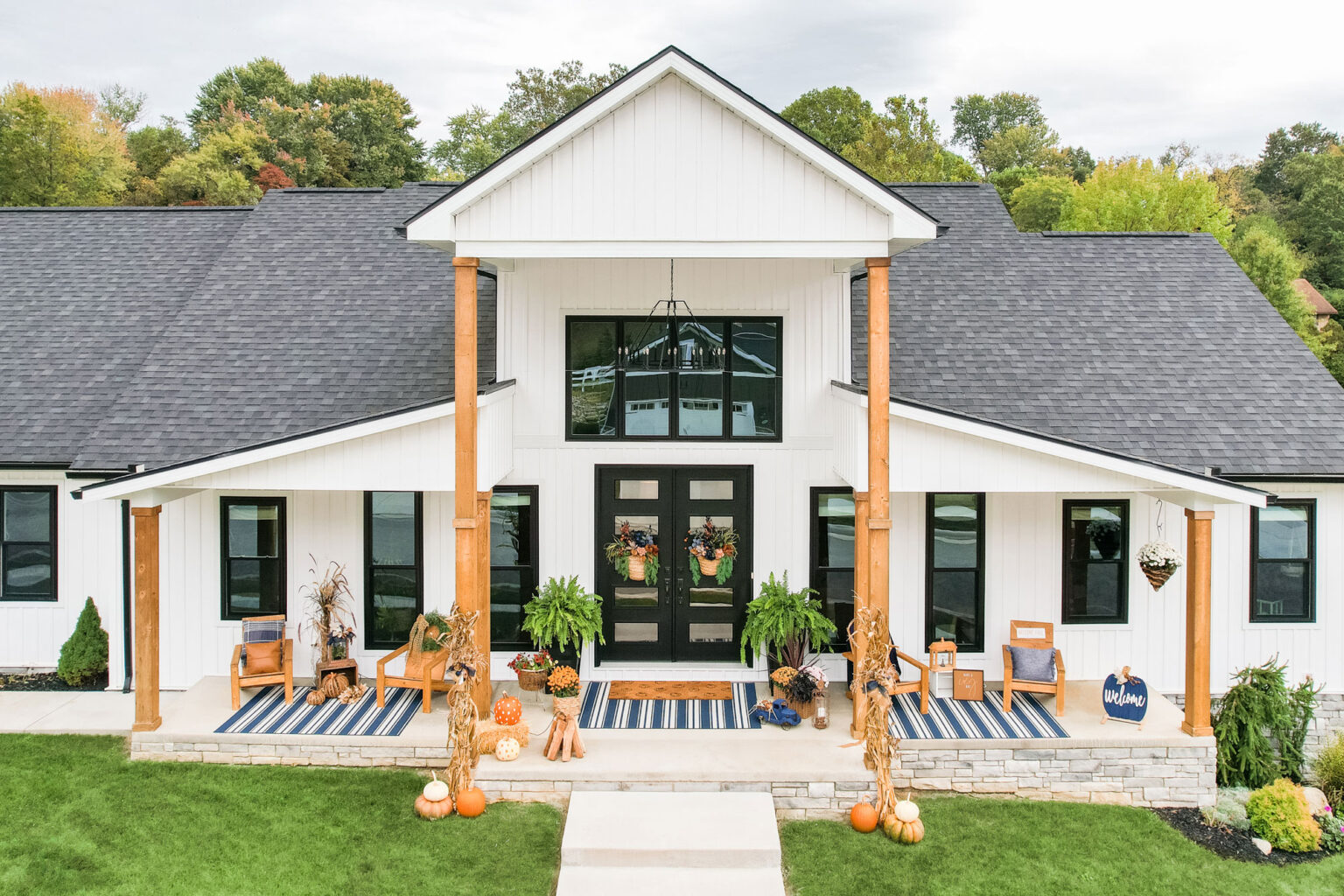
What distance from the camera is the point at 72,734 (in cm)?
920

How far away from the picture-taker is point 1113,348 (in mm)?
11398

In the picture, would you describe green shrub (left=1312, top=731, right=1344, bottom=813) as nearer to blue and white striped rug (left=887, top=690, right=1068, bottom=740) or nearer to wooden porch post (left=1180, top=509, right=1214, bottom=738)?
wooden porch post (left=1180, top=509, right=1214, bottom=738)

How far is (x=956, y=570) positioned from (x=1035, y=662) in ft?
4.39

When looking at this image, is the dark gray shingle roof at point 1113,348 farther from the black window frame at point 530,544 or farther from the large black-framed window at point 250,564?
the large black-framed window at point 250,564

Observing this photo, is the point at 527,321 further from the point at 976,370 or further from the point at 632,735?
the point at 976,370

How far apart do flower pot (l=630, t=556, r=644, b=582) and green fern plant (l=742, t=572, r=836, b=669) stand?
1345 millimetres

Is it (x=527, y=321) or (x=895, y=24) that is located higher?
(x=895, y=24)

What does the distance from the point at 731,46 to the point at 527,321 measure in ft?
170

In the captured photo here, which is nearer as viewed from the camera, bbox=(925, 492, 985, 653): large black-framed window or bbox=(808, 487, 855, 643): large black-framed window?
bbox=(925, 492, 985, 653): large black-framed window

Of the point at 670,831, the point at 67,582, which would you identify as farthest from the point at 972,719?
the point at 67,582

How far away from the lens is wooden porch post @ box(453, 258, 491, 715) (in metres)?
8.47

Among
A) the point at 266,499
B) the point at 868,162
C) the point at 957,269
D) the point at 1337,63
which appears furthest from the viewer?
the point at 1337,63

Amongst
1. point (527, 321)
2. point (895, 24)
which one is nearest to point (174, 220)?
point (527, 321)

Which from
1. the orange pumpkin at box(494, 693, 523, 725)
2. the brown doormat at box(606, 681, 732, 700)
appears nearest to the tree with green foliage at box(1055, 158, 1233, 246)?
the brown doormat at box(606, 681, 732, 700)
